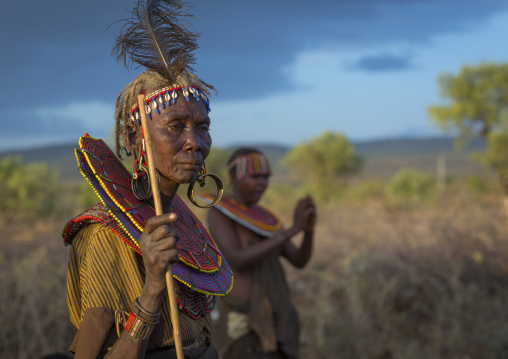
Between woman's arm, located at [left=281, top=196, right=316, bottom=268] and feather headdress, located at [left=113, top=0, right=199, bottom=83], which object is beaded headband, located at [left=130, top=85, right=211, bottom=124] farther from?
woman's arm, located at [left=281, top=196, right=316, bottom=268]

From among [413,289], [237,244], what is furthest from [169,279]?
[413,289]

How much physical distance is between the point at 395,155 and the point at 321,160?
90778 millimetres

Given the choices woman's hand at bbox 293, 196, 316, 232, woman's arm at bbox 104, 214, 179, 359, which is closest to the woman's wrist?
woman's arm at bbox 104, 214, 179, 359

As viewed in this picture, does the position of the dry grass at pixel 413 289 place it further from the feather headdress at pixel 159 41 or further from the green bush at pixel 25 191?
the green bush at pixel 25 191

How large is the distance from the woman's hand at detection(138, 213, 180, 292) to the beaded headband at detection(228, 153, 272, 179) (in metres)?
2.43

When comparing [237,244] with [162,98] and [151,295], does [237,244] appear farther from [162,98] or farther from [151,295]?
[151,295]

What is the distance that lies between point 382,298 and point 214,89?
18.9ft

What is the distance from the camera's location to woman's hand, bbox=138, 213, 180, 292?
1.51 metres

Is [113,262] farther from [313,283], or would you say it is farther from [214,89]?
[313,283]

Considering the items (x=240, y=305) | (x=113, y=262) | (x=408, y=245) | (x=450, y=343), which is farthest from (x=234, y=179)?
(x=408, y=245)

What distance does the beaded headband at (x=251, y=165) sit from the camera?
3947 mm

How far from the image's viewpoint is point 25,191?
13547mm

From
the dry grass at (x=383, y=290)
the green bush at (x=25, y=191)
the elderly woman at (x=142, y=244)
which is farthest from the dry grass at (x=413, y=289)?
the green bush at (x=25, y=191)

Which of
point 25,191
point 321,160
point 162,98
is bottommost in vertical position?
point 162,98
